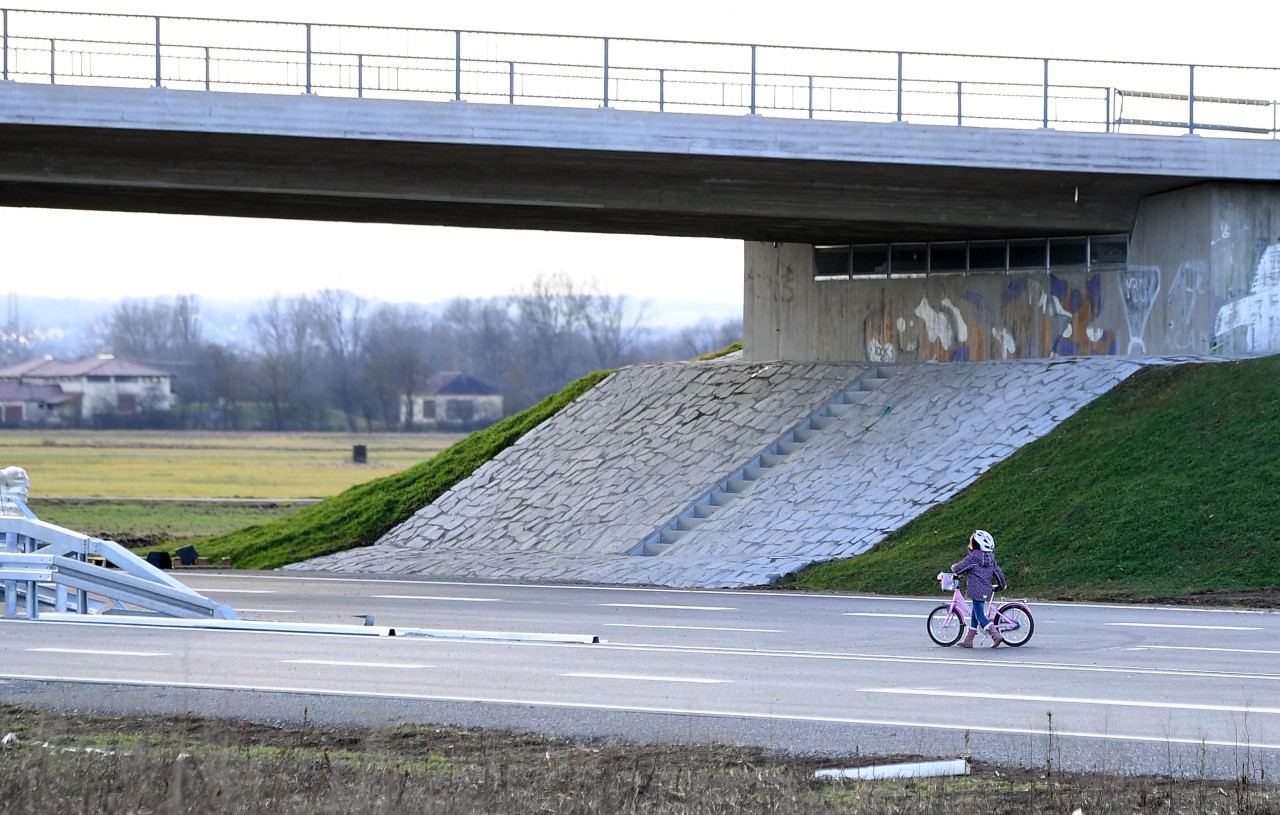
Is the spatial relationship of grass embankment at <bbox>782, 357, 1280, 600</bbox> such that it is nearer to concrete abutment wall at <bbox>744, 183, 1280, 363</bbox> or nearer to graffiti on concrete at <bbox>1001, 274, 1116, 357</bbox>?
concrete abutment wall at <bbox>744, 183, 1280, 363</bbox>

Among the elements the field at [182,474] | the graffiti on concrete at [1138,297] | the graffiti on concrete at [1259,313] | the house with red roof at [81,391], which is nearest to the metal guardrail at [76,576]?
the graffiti on concrete at [1138,297]

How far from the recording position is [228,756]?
8797mm

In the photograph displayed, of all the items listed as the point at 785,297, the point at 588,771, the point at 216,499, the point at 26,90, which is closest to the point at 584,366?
the point at 216,499

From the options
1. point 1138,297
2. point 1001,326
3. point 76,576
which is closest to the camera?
point 76,576

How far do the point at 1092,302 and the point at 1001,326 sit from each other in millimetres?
1918

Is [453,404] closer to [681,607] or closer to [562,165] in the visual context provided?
[562,165]

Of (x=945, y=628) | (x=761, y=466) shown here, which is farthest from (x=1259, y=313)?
(x=945, y=628)

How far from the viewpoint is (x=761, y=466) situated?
97.8 feet

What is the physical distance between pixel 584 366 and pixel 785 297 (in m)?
125

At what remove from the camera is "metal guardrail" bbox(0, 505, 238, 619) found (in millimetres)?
16922

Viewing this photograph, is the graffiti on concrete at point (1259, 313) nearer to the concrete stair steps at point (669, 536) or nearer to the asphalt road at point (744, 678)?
the concrete stair steps at point (669, 536)

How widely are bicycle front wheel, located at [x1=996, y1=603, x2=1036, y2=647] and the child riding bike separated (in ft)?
0.43

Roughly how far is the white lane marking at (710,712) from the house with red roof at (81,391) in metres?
107

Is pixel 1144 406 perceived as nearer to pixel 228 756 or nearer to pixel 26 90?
pixel 26 90
